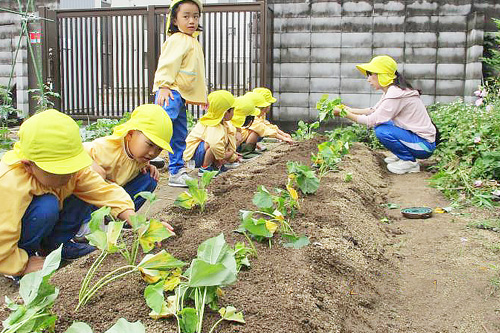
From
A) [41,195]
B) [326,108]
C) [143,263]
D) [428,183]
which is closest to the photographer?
[143,263]

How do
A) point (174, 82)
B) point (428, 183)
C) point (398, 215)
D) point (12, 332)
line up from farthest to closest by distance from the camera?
1. point (428, 183)
2. point (174, 82)
3. point (398, 215)
4. point (12, 332)

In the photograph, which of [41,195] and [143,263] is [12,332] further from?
[41,195]

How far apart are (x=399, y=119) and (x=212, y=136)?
202 centimetres

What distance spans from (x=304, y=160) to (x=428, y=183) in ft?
3.71

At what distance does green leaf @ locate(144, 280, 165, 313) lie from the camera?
160 cm

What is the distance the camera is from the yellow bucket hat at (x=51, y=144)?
87.7 inches

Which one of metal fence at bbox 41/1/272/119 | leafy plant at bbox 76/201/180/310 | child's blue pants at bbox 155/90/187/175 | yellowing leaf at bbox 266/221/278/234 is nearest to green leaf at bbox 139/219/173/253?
leafy plant at bbox 76/201/180/310

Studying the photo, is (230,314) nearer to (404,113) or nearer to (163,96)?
(163,96)

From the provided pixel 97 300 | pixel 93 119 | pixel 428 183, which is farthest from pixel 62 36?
pixel 97 300

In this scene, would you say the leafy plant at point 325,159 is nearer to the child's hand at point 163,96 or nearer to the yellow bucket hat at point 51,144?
the child's hand at point 163,96

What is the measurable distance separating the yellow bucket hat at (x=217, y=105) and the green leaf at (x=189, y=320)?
365 centimetres

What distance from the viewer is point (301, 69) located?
8414 mm

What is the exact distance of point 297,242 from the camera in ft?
8.06

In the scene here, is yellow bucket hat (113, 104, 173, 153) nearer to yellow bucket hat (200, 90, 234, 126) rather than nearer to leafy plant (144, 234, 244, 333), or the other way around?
leafy plant (144, 234, 244, 333)
